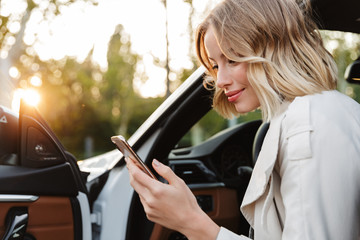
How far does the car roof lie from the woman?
0.25 meters

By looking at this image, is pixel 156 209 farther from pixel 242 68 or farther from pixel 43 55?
pixel 43 55

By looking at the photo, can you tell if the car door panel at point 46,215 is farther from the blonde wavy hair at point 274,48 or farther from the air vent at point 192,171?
the blonde wavy hair at point 274,48

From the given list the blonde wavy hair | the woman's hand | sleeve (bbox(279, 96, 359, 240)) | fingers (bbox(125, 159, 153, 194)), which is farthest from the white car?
sleeve (bbox(279, 96, 359, 240))

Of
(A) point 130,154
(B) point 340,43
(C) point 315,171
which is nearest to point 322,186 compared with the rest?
(C) point 315,171


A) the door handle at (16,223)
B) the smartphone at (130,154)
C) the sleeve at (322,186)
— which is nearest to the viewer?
the sleeve at (322,186)

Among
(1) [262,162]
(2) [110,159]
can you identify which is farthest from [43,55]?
(1) [262,162]

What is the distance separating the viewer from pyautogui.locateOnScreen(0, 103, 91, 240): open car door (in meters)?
1.77

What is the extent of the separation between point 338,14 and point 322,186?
1.14 m

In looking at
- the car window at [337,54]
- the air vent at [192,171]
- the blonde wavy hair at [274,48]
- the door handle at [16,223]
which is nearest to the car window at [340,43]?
the car window at [337,54]

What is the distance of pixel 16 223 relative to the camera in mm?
1753

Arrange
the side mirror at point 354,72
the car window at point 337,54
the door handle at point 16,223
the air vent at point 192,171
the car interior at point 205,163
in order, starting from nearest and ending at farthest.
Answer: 1. the door handle at point 16,223
2. the car window at point 337,54
3. the car interior at point 205,163
4. the side mirror at point 354,72
5. the air vent at point 192,171

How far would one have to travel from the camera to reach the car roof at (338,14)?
1.84m

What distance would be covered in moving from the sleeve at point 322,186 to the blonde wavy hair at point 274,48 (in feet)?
0.61

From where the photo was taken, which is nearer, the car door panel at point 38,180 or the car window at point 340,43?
the car door panel at point 38,180
